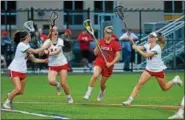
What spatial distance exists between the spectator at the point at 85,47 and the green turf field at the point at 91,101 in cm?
579

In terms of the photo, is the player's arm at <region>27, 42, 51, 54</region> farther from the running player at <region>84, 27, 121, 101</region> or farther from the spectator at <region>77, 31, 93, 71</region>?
the spectator at <region>77, 31, 93, 71</region>

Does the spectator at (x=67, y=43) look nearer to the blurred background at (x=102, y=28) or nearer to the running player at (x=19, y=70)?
the blurred background at (x=102, y=28)

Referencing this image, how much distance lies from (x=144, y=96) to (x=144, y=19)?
59.9ft

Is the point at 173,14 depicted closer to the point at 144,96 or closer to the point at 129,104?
the point at 144,96

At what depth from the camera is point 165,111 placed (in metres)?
14.6

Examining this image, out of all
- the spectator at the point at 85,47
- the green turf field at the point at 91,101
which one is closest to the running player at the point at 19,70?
the green turf field at the point at 91,101

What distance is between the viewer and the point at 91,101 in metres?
17.4

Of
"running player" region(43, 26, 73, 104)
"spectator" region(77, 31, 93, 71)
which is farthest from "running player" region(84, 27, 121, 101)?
"spectator" region(77, 31, 93, 71)

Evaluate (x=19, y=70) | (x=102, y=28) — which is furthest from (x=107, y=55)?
(x=102, y=28)

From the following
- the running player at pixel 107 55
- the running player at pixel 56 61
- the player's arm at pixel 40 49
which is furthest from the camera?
the running player at pixel 107 55

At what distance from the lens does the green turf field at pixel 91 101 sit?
1412cm

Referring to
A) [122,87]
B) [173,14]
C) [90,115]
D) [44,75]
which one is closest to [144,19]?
[173,14]

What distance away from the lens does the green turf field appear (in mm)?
14125

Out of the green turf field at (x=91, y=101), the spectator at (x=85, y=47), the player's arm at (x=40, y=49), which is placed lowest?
the green turf field at (x=91, y=101)
